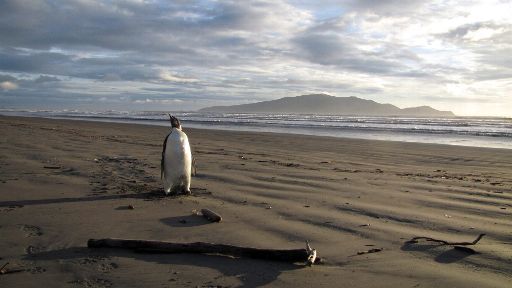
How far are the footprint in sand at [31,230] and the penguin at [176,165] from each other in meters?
2.11

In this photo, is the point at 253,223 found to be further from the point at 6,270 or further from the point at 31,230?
the point at 6,270

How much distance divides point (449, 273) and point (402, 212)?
2.06 meters

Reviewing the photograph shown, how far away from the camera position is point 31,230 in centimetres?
438

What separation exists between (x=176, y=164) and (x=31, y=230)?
2.40m

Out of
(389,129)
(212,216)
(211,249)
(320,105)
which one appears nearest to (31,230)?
(212,216)

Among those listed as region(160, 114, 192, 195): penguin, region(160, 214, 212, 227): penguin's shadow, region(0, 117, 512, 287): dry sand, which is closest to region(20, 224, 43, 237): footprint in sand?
region(0, 117, 512, 287): dry sand

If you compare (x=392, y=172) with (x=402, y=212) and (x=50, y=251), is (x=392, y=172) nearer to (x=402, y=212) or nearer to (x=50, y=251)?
(x=402, y=212)

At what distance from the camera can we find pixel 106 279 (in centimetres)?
320

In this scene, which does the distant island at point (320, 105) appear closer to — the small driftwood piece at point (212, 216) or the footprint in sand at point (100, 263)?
the small driftwood piece at point (212, 216)

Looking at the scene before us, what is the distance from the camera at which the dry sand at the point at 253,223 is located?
3.33 m

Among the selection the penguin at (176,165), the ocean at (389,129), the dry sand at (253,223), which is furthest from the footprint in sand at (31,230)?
the ocean at (389,129)

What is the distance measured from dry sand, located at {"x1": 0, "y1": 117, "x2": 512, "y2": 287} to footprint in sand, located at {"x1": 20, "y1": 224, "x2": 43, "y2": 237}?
2cm

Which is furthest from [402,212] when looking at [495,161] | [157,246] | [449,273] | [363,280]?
[495,161]

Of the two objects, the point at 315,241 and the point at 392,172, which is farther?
the point at 392,172
